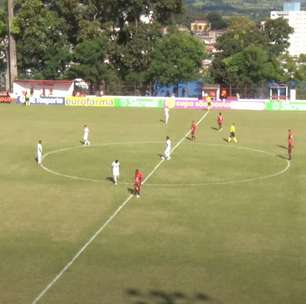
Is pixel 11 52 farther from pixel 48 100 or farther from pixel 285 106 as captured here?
pixel 285 106

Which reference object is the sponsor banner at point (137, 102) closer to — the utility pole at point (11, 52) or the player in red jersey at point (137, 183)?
the utility pole at point (11, 52)

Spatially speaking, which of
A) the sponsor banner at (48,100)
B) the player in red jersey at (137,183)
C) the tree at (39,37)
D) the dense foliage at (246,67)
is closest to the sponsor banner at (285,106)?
the dense foliage at (246,67)

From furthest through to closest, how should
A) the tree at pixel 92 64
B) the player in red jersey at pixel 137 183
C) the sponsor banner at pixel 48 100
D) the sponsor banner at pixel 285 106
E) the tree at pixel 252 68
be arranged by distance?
the tree at pixel 252 68 < the tree at pixel 92 64 < the sponsor banner at pixel 48 100 < the sponsor banner at pixel 285 106 < the player in red jersey at pixel 137 183

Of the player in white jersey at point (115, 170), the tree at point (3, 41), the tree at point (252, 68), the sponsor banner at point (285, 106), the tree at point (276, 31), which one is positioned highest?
the tree at point (276, 31)

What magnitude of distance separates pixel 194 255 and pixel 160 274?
7.62 ft

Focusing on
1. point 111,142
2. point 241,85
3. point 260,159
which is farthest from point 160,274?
point 241,85

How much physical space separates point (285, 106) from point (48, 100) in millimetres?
26295

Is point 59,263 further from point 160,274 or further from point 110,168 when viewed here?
point 110,168

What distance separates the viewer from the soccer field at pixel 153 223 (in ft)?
68.9

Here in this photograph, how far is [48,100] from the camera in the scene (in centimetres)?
7688

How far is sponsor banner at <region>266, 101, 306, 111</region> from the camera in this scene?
2859 inches

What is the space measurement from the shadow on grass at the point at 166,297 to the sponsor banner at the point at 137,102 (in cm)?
5443

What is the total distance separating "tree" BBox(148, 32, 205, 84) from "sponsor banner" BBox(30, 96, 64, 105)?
15519 millimetres

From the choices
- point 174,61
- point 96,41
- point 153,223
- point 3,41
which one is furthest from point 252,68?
point 153,223
